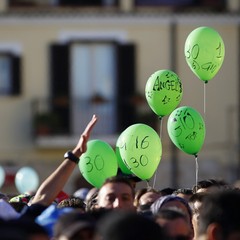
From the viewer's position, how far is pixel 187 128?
34.2ft

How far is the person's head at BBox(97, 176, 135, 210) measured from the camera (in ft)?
25.3

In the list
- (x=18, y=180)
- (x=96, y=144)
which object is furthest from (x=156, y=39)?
(x=96, y=144)

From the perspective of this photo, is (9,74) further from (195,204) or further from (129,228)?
(129,228)

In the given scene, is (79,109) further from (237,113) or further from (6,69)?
(237,113)

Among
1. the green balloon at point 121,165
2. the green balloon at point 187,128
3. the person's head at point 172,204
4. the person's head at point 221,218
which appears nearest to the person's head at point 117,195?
the person's head at point 172,204

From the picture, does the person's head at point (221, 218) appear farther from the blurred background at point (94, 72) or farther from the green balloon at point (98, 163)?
the blurred background at point (94, 72)

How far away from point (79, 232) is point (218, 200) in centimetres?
76

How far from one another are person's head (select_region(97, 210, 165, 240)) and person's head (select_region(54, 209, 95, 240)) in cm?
23

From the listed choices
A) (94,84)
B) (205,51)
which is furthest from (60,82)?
(205,51)

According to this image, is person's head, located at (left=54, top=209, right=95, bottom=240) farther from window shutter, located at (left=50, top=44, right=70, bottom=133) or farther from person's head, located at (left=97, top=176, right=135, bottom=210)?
window shutter, located at (left=50, top=44, right=70, bottom=133)

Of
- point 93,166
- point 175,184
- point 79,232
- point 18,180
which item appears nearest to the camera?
point 79,232

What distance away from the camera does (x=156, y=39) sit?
2598 centimetres

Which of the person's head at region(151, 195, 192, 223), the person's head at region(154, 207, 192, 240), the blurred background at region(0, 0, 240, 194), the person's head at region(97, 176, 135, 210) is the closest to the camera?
the person's head at region(154, 207, 192, 240)

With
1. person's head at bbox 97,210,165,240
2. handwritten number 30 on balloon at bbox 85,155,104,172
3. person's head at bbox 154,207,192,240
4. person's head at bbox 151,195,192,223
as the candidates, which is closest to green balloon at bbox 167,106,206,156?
handwritten number 30 on balloon at bbox 85,155,104,172
